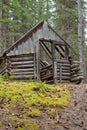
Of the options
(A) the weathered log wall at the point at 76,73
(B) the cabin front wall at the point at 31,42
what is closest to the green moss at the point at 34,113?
(B) the cabin front wall at the point at 31,42

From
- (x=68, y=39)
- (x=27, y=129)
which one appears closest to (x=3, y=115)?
(x=27, y=129)

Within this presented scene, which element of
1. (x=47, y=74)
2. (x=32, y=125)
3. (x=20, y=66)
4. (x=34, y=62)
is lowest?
(x=32, y=125)

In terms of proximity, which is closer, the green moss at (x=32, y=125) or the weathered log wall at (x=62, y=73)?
the green moss at (x=32, y=125)

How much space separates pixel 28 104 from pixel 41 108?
397 mm

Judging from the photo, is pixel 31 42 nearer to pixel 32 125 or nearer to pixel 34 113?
pixel 34 113

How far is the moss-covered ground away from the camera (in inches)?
298

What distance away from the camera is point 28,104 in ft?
28.8

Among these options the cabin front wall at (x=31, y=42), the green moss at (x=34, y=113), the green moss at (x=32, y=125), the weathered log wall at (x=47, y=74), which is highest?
the cabin front wall at (x=31, y=42)

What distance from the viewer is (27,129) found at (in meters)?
7.35

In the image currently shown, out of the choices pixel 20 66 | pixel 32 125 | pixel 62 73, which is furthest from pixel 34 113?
pixel 20 66

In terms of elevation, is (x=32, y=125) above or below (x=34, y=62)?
below

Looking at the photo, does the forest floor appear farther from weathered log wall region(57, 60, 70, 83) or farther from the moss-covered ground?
weathered log wall region(57, 60, 70, 83)

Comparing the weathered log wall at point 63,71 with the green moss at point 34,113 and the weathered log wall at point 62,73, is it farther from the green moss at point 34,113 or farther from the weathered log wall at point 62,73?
the green moss at point 34,113

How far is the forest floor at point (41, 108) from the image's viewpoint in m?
7.69
